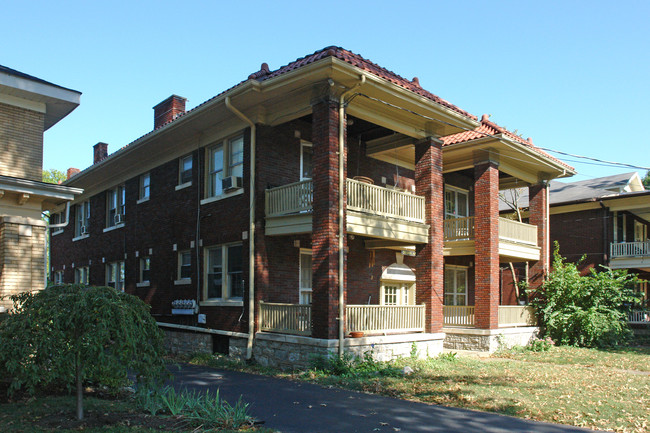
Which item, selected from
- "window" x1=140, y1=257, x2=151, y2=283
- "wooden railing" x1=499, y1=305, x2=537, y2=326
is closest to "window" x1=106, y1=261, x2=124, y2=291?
"window" x1=140, y1=257, x2=151, y2=283

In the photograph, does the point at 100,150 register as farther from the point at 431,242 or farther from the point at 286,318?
the point at 431,242

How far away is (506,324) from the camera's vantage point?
19.7m

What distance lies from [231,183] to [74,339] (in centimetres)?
897

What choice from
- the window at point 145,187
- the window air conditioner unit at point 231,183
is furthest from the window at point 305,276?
the window at point 145,187

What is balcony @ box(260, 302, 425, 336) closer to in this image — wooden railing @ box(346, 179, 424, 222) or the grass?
the grass

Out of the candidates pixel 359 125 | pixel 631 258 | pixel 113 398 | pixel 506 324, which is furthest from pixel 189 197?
pixel 631 258

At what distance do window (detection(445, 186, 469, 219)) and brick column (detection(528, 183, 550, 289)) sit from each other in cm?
256

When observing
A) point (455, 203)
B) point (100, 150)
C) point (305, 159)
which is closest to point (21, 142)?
point (305, 159)

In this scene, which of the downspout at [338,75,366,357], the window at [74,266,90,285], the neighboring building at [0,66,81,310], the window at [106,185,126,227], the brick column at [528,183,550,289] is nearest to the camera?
the neighboring building at [0,66,81,310]

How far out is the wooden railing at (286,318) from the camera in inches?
543

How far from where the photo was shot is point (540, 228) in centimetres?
2252

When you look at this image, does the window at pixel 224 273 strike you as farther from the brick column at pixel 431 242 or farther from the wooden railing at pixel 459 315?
the wooden railing at pixel 459 315

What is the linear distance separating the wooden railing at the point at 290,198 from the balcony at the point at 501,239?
25.5ft

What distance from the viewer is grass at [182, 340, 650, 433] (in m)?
9.28
